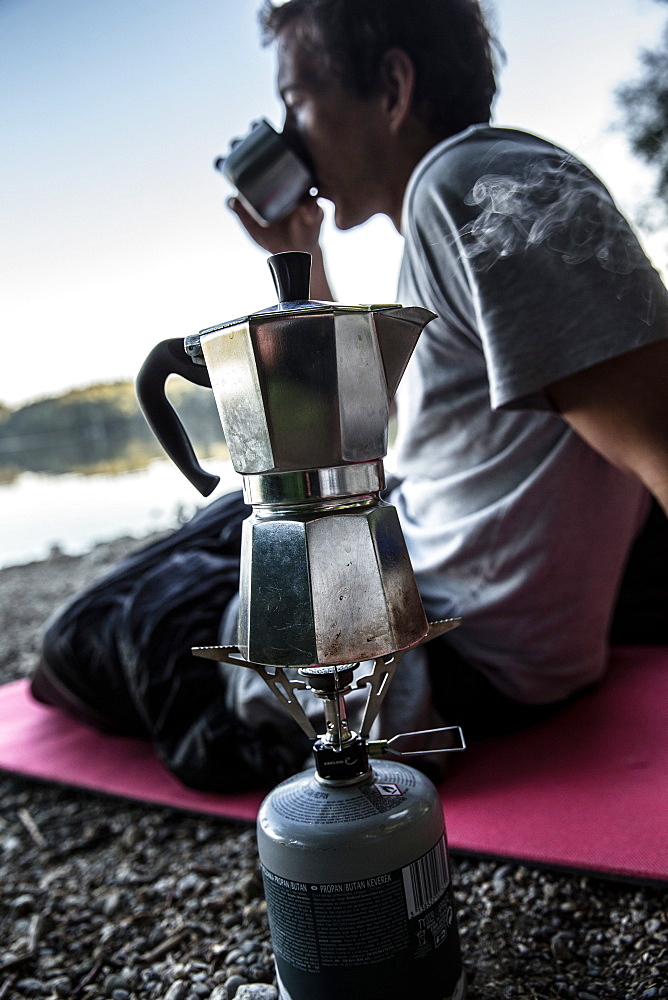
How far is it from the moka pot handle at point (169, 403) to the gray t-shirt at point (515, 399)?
0.31m

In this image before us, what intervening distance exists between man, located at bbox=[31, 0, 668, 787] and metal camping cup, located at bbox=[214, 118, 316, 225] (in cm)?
4

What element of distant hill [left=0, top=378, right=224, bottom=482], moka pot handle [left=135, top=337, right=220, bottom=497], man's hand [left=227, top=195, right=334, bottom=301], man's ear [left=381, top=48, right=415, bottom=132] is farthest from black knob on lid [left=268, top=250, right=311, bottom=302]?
distant hill [left=0, top=378, right=224, bottom=482]

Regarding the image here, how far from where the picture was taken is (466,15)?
42.3 inches

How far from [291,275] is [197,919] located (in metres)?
0.74

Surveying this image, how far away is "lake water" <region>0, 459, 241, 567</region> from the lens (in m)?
3.89

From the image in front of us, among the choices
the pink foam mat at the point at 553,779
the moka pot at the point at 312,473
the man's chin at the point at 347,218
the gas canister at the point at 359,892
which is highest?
the man's chin at the point at 347,218

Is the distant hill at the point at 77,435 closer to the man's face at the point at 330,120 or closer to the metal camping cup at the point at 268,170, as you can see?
the metal camping cup at the point at 268,170

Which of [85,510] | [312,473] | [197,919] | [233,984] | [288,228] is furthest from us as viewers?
[85,510]

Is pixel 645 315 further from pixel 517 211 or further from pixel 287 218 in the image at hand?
pixel 287 218

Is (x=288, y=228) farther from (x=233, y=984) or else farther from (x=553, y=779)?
(x=233, y=984)

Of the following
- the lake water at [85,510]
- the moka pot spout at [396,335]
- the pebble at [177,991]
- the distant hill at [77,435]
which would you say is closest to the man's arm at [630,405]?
the moka pot spout at [396,335]

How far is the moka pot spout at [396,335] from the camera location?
57cm

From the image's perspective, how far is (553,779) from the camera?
976 millimetres

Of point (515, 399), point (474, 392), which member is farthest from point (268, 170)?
point (515, 399)
